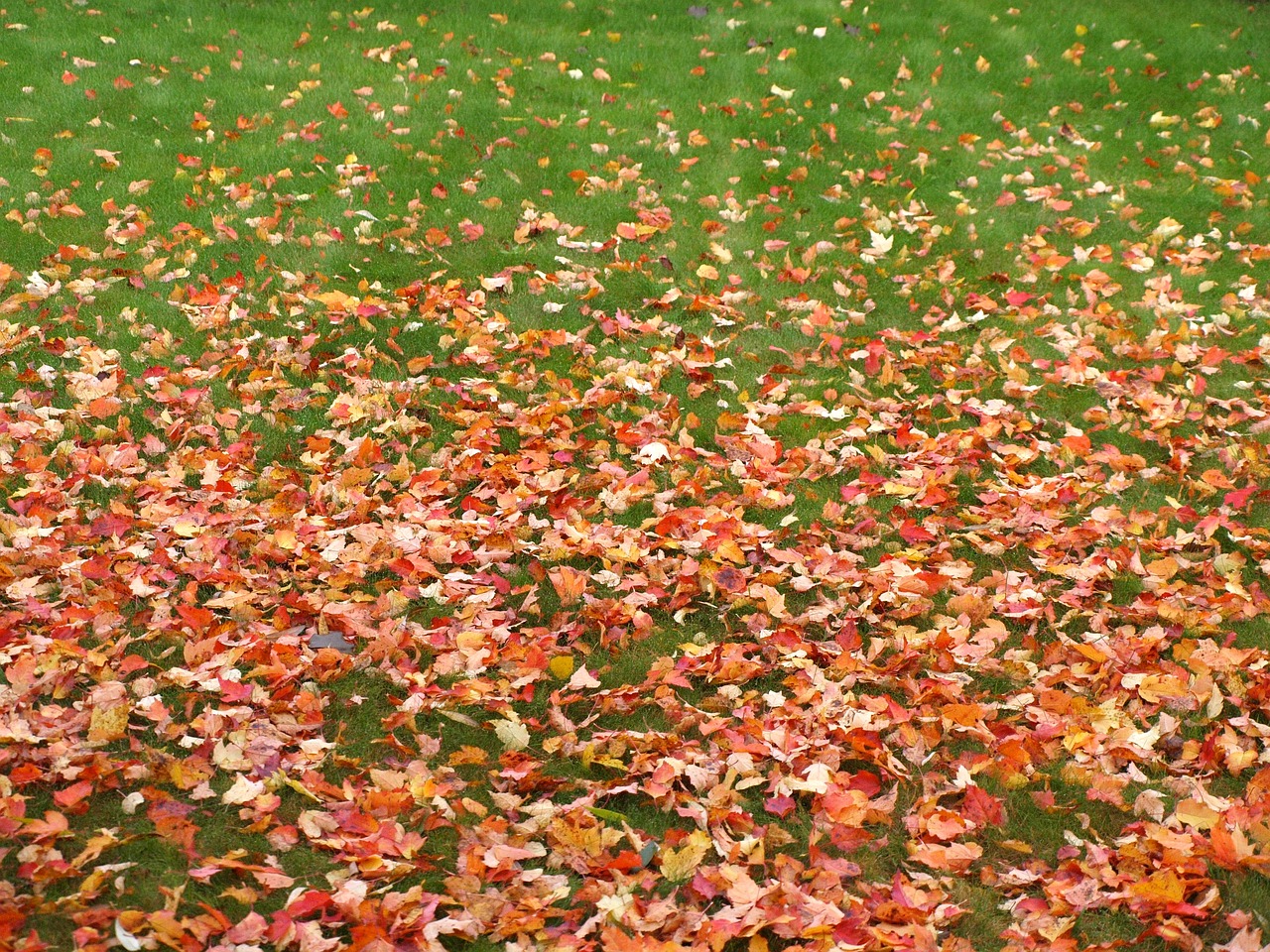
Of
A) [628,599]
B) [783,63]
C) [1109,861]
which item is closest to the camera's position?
[1109,861]

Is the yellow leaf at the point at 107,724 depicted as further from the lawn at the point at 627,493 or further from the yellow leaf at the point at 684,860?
the yellow leaf at the point at 684,860

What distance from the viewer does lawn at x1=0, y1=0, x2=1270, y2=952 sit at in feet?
11.5

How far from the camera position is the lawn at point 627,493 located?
3508 millimetres

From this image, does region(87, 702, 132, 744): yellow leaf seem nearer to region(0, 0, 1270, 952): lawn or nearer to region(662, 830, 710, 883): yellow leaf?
region(0, 0, 1270, 952): lawn

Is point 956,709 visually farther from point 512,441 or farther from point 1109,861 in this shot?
point 512,441

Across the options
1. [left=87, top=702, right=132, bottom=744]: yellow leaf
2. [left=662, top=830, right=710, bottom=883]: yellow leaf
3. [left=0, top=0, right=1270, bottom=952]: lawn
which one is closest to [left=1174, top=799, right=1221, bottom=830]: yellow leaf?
[left=0, top=0, right=1270, bottom=952]: lawn

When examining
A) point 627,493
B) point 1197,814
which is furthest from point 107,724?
point 1197,814

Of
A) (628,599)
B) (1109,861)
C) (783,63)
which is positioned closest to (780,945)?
(1109,861)

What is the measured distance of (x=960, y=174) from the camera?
855cm

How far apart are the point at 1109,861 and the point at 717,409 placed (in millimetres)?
3215

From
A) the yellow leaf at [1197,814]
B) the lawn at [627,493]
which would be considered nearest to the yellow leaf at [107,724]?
the lawn at [627,493]

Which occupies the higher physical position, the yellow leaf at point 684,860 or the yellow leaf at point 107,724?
the yellow leaf at point 684,860

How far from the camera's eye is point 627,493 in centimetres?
531

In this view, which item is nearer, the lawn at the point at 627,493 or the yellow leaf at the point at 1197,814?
the lawn at the point at 627,493
